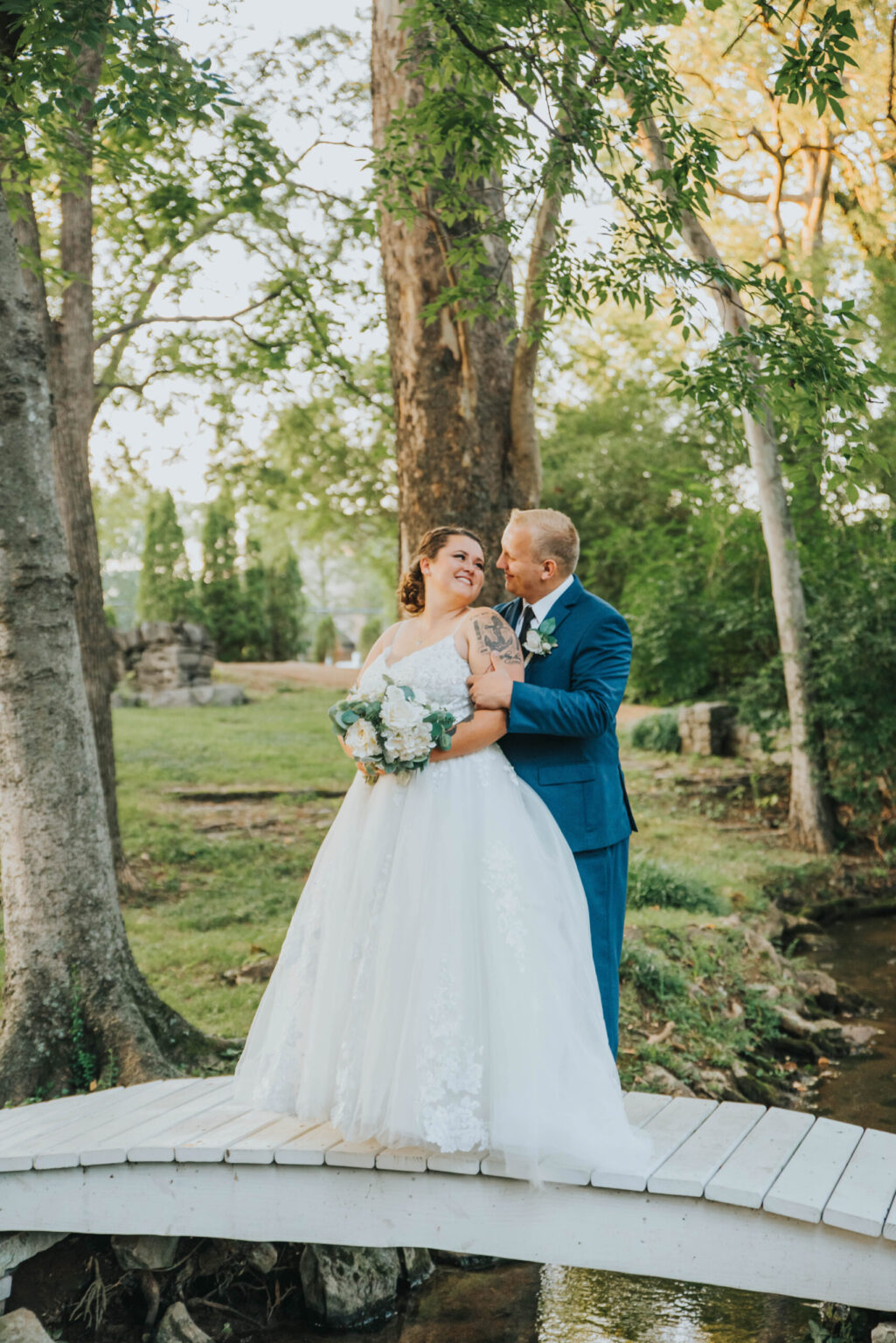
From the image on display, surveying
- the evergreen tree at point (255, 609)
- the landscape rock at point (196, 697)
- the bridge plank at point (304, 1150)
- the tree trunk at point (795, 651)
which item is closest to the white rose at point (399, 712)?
the bridge plank at point (304, 1150)

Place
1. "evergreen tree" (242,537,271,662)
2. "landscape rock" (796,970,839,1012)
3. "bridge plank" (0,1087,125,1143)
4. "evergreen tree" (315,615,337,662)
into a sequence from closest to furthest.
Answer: "bridge plank" (0,1087,125,1143), "landscape rock" (796,970,839,1012), "evergreen tree" (242,537,271,662), "evergreen tree" (315,615,337,662)

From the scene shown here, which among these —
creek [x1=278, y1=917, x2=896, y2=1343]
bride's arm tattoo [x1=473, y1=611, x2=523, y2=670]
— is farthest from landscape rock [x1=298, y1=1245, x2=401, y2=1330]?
bride's arm tattoo [x1=473, y1=611, x2=523, y2=670]

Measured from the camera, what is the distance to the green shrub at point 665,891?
29.6 ft

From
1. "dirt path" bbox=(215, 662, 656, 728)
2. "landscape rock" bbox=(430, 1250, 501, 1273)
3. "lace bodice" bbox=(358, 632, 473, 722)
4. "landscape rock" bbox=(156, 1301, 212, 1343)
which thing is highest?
"lace bodice" bbox=(358, 632, 473, 722)

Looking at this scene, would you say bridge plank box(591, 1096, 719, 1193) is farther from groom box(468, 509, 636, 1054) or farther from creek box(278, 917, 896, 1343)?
creek box(278, 917, 896, 1343)

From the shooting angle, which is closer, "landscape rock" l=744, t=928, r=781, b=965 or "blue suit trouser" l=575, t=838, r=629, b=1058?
"blue suit trouser" l=575, t=838, r=629, b=1058

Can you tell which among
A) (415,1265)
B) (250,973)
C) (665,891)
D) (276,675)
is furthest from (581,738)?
(276,675)

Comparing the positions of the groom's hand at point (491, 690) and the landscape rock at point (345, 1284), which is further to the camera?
the landscape rock at point (345, 1284)

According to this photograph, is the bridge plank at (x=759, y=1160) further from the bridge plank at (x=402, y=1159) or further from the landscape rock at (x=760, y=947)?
the landscape rock at (x=760, y=947)

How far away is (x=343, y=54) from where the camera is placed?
11.0 m

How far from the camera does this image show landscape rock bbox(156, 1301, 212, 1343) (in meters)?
3.72

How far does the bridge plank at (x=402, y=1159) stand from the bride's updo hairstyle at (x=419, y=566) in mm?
1832

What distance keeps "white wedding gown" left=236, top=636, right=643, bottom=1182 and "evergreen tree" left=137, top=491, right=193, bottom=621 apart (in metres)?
21.4

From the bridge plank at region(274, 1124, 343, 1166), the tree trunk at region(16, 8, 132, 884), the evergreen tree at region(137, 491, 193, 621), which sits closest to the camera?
the bridge plank at region(274, 1124, 343, 1166)
